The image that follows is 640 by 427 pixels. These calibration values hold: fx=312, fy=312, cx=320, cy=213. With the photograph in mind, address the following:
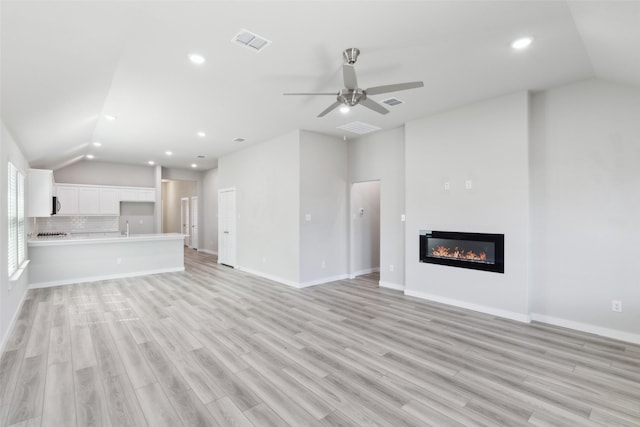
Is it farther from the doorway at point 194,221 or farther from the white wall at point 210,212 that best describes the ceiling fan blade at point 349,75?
the doorway at point 194,221

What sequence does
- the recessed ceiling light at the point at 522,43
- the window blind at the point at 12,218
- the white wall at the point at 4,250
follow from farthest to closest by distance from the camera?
1. the window blind at the point at 12,218
2. the white wall at the point at 4,250
3. the recessed ceiling light at the point at 522,43

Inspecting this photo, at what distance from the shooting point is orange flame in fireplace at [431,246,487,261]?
4.41 meters

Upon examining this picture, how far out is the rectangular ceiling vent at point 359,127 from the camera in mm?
5430

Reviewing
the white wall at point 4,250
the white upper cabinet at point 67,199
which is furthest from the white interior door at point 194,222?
the white wall at point 4,250

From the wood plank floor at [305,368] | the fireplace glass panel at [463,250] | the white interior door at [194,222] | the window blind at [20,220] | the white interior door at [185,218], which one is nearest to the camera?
the wood plank floor at [305,368]

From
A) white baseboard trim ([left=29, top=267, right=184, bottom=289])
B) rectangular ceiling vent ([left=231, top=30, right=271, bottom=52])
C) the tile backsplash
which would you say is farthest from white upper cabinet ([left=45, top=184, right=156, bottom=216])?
rectangular ceiling vent ([left=231, top=30, right=271, bottom=52])

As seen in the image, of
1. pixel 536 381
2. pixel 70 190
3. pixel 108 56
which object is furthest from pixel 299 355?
pixel 70 190

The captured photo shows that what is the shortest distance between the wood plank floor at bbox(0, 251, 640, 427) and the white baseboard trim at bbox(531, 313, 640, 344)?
142 millimetres

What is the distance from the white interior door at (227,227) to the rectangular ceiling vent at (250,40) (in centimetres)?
521

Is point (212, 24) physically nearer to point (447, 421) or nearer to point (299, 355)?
point (299, 355)

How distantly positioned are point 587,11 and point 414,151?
291 centimetres

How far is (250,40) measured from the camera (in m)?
2.76

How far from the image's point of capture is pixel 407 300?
4953 millimetres

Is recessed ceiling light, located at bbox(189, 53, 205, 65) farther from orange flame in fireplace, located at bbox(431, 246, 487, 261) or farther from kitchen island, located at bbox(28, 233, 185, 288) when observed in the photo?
kitchen island, located at bbox(28, 233, 185, 288)
